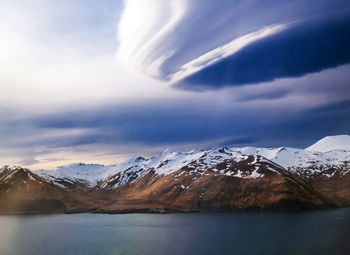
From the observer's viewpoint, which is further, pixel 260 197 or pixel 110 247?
pixel 260 197

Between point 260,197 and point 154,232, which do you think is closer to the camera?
point 154,232

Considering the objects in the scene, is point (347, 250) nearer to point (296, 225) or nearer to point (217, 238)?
point (217, 238)

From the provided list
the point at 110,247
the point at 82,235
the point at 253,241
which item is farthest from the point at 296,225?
the point at 82,235

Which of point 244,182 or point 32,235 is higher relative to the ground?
point 244,182

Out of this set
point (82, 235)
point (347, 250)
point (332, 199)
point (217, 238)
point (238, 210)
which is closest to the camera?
point (347, 250)

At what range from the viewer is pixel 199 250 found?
252 feet

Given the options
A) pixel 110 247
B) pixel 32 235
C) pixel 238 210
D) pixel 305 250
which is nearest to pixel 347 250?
pixel 305 250

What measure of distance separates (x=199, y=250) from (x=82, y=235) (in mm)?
50293

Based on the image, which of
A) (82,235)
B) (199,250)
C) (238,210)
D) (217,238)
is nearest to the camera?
(199,250)

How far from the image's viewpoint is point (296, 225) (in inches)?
4326

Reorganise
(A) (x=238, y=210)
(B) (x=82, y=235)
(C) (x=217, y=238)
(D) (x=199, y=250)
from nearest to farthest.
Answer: (D) (x=199, y=250)
(C) (x=217, y=238)
(B) (x=82, y=235)
(A) (x=238, y=210)

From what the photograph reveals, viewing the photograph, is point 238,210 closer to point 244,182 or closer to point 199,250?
point 244,182

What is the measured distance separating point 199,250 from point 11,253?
4931 centimetres

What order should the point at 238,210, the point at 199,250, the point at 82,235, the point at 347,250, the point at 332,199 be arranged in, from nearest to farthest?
the point at 347,250
the point at 199,250
the point at 82,235
the point at 238,210
the point at 332,199
